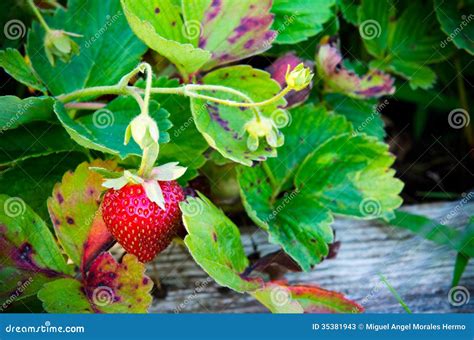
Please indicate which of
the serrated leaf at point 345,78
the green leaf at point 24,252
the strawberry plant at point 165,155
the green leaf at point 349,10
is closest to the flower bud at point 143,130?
the strawberry plant at point 165,155

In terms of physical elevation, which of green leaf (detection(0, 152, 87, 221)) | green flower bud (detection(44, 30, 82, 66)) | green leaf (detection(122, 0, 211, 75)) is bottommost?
green leaf (detection(0, 152, 87, 221))

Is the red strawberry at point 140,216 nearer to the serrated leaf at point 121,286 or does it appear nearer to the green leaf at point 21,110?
the serrated leaf at point 121,286

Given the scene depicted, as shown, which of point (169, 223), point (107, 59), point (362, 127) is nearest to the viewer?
point (169, 223)

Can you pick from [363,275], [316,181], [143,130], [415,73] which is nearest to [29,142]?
[143,130]

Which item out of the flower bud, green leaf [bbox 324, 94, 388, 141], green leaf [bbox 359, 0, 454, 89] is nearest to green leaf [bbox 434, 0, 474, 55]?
green leaf [bbox 359, 0, 454, 89]

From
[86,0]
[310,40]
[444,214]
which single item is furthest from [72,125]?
[444,214]

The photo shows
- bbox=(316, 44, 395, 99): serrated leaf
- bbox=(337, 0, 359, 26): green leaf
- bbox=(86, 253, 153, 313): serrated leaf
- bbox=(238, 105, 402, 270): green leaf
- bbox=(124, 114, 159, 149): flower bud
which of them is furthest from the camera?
bbox=(337, 0, 359, 26): green leaf

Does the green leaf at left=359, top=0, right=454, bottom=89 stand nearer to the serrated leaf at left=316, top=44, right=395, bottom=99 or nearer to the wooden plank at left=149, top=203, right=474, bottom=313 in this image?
the serrated leaf at left=316, top=44, right=395, bottom=99

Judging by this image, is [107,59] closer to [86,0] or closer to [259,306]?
[86,0]
